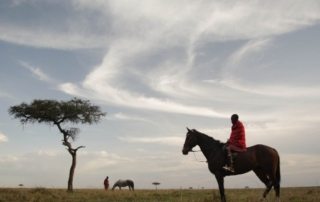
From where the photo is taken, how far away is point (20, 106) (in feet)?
157

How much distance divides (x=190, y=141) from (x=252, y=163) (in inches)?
111

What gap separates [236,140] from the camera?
56.3 feet

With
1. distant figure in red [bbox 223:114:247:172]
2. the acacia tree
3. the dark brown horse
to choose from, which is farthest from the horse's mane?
the acacia tree

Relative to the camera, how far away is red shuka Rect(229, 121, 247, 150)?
1709 cm

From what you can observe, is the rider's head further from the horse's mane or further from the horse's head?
the horse's head

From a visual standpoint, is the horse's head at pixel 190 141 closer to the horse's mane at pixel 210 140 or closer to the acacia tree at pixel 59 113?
the horse's mane at pixel 210 140

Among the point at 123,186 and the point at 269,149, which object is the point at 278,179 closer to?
the point at 269,149

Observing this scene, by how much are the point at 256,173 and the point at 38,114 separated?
111ft

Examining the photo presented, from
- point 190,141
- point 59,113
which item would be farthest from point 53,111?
point 190,141

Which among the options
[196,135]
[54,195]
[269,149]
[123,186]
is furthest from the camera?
[123,186]

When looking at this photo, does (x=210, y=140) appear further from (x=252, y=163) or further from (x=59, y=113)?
(x=59, y=113)

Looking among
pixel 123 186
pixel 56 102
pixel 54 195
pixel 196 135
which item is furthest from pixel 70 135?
pixel 196 135

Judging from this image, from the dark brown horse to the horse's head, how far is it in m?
0.70

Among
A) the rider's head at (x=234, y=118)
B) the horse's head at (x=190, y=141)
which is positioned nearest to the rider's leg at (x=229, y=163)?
the rider's head at (x=234, y=118)
